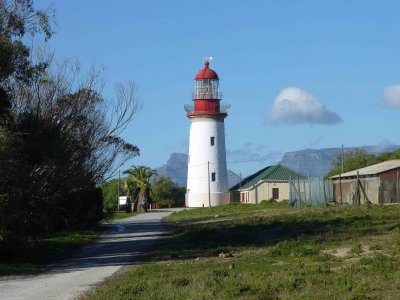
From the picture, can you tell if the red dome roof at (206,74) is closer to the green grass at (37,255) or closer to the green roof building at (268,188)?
the green roof building at (268,188)

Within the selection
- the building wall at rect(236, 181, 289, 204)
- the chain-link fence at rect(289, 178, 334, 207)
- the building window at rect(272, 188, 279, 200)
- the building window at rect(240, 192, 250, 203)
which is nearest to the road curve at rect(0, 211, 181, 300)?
the chain-link fence at rect(289, 178, 334, 207)

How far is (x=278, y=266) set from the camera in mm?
19312

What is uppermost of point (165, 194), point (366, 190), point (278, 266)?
point (165, 194)

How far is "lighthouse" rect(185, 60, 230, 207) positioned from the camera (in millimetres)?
77875

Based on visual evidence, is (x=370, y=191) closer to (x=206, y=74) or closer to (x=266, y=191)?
(x=206, y=74)

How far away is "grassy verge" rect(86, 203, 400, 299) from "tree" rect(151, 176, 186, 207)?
8338 centimetres

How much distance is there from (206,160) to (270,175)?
1299 cm

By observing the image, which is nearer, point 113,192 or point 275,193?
point 275,193

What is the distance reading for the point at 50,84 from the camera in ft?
108

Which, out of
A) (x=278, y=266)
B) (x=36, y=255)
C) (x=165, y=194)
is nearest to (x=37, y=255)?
(x=36, y=255)

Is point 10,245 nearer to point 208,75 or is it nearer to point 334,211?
point 334,211

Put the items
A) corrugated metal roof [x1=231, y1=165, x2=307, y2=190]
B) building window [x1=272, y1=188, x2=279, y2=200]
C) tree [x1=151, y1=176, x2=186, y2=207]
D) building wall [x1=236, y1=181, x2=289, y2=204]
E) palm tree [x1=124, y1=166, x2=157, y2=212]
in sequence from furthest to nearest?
tree [x1=151, y1=176, x2=186, y2=207], palm tree [x1=124, y1=166, x2=157, y2=212], corrugated metal roof [x1=231, y1=165, x2=307, y2=190], building window [x1=272, y1=188, x2=279, y2=200], building wall [x1=236, y1=181, x2=289, y2=204]

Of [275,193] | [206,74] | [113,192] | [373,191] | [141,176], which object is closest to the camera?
[373,191]

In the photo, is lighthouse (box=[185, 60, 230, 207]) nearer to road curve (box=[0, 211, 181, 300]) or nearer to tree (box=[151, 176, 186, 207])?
tree (box=[151, 176, 186, 207])
